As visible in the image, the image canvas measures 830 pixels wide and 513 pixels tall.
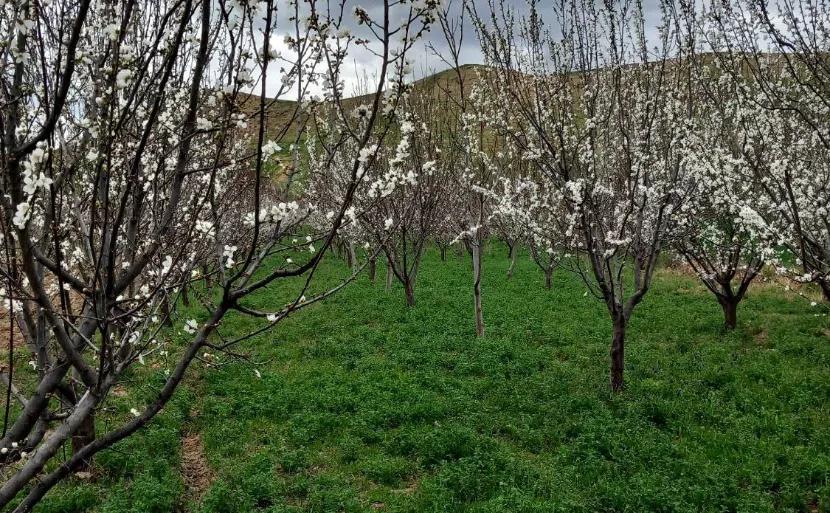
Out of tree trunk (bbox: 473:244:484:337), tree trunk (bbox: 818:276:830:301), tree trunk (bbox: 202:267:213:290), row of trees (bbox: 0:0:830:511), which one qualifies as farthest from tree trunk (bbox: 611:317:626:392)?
tree trunk (bbox: 202:267:213:290)

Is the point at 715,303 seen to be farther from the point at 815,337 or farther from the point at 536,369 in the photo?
the point at 536,369

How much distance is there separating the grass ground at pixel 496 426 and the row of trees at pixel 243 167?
3.08 ft

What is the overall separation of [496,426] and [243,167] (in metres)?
5.93

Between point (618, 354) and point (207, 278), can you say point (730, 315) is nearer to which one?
point (618, 354)

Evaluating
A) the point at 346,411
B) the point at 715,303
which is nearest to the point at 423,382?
the point at 346,411

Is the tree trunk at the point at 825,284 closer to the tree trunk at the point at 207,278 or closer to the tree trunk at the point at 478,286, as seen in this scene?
the tree trunk at the point at 478,286

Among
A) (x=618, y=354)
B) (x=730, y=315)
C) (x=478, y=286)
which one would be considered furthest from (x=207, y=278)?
(x=730, y=315)

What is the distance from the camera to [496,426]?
8188mm

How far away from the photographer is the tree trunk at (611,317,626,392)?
922 cm

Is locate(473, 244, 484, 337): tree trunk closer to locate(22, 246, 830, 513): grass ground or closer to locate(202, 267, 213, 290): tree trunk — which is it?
locate(22, 246, 830, 513): grass ground

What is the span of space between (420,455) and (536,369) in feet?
13.7

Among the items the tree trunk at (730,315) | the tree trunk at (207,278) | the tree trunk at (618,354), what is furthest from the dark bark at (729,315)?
the tree trunk at (207,278)

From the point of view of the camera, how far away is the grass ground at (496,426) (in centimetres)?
634

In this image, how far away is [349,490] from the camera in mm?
6508
